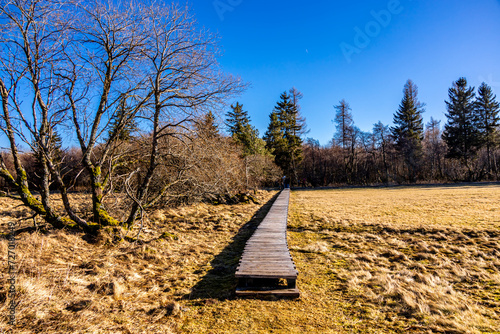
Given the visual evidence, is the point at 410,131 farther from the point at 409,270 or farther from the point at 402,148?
the point at 409,270

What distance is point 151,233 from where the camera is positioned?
7215 mm

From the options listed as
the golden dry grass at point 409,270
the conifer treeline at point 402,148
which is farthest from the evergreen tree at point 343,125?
the golden dry grass at point 409,270

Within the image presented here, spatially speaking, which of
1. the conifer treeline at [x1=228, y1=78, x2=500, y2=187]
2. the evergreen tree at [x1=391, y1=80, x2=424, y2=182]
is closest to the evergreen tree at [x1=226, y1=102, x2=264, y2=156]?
the conifer treeline at [x1=228, y1=78, x2=500, y2=187]

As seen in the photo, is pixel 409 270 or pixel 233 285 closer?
pixel 233 285

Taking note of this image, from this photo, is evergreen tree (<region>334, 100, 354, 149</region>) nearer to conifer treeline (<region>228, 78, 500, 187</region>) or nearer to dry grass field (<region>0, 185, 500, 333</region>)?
conifer treeline (<region>228, 78, 500, 187</region>)

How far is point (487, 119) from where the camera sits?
116 ft

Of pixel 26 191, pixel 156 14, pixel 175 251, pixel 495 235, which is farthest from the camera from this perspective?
pixel 495 235

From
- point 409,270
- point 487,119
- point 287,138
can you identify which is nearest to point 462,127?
point 487,119

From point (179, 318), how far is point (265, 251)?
245 cm

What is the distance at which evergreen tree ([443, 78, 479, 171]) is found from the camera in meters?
35.1

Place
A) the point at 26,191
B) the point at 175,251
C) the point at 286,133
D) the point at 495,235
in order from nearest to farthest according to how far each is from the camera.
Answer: the point at 26,191 < the point at 175,251 < the point at 495,235 < the point at 286,133

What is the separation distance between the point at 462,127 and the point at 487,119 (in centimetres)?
304

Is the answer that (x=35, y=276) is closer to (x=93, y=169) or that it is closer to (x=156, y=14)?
(x=93, y=169)

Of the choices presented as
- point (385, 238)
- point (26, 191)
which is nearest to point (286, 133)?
point (385, 238)
